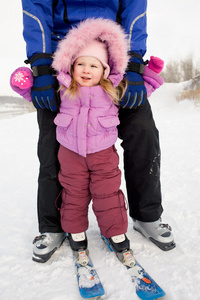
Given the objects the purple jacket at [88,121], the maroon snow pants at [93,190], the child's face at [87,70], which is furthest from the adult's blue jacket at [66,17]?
the maroon snow pants at [93,190]

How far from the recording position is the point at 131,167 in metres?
1.58

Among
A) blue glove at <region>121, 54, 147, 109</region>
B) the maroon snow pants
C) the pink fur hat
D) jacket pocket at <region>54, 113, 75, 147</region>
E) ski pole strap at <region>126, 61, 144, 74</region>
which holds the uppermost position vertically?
the pink fur hat

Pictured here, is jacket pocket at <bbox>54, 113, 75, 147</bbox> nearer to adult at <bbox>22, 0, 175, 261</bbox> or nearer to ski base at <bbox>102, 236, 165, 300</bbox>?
adult at <bbox>22, 0, 175, 261</bbox>

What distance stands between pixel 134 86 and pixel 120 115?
223mm

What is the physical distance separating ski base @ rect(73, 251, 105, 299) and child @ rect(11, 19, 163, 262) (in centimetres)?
14

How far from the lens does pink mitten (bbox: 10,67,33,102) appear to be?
1347 millimetres

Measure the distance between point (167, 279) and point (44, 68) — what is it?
1.30 metres

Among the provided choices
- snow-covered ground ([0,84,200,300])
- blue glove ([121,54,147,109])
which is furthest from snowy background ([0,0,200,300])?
blue glove ([121,54,147,109])

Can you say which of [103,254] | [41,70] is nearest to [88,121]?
[41,70]

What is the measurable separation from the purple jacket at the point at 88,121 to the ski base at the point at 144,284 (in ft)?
2.19

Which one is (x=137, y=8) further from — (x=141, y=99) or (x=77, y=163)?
(x=77, y=163)

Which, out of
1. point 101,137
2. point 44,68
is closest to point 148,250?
point 101,137

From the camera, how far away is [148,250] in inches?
58.6

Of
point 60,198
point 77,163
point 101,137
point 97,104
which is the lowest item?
point 60,198
